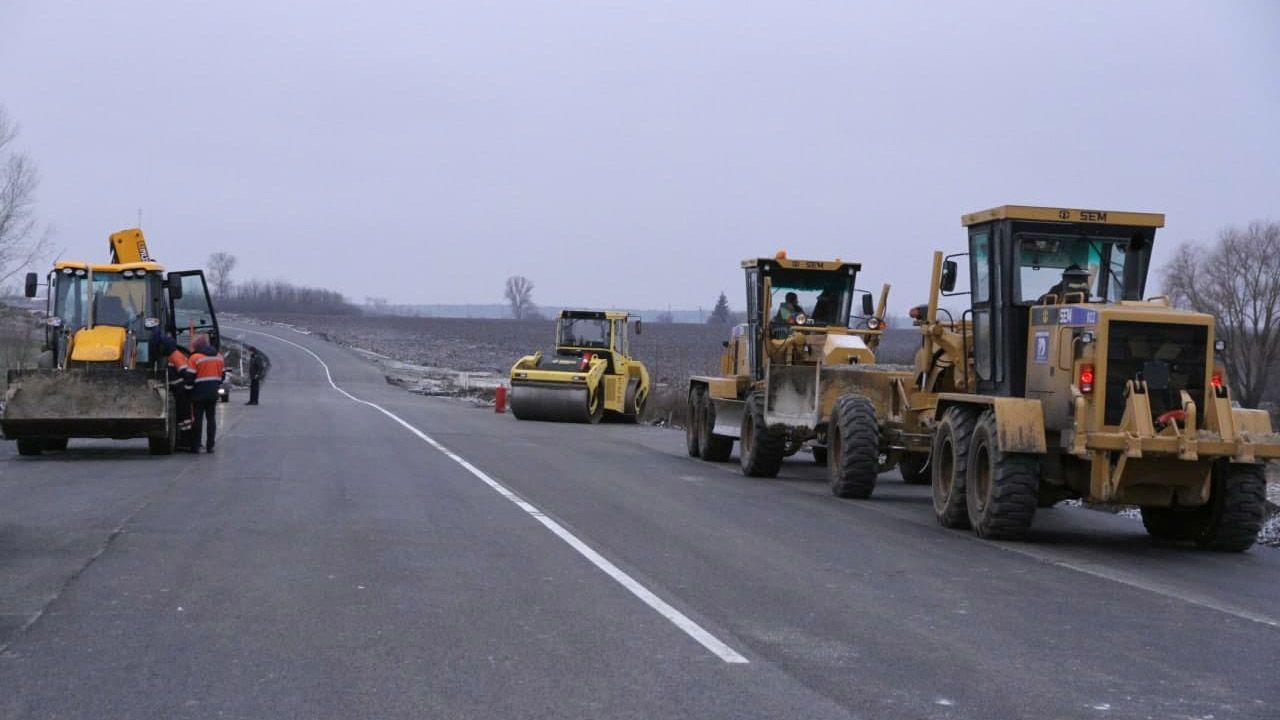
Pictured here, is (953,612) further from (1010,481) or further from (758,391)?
(758,391)

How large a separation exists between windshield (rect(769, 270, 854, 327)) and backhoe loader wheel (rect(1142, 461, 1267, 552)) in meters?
8.51

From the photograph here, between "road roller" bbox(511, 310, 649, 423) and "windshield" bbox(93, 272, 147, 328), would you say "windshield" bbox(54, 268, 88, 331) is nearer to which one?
"windshield" bbox(93, 272, 147, 328)

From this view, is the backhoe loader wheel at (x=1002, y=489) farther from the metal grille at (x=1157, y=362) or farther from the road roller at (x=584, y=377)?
the road roller at (x=584, y=377)

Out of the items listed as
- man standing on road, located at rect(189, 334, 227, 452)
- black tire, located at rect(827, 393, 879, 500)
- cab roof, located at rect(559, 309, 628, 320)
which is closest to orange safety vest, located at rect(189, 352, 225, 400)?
man standing on road, located at rect(189, 334, 227, 452)

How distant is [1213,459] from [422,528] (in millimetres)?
7081

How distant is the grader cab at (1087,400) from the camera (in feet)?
40.1

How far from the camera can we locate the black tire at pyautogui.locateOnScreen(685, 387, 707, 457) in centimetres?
2342

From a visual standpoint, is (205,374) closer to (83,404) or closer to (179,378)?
(179,378)

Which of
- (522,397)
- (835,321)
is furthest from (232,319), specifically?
(835,321)

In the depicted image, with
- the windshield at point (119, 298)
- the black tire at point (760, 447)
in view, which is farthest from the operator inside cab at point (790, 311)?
the windshield at point (119, 298)

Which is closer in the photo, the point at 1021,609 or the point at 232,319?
the point at 1021,609

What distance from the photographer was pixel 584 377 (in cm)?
3384

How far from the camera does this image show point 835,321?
836 inches

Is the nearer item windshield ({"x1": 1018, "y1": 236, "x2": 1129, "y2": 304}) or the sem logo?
the sem logo
